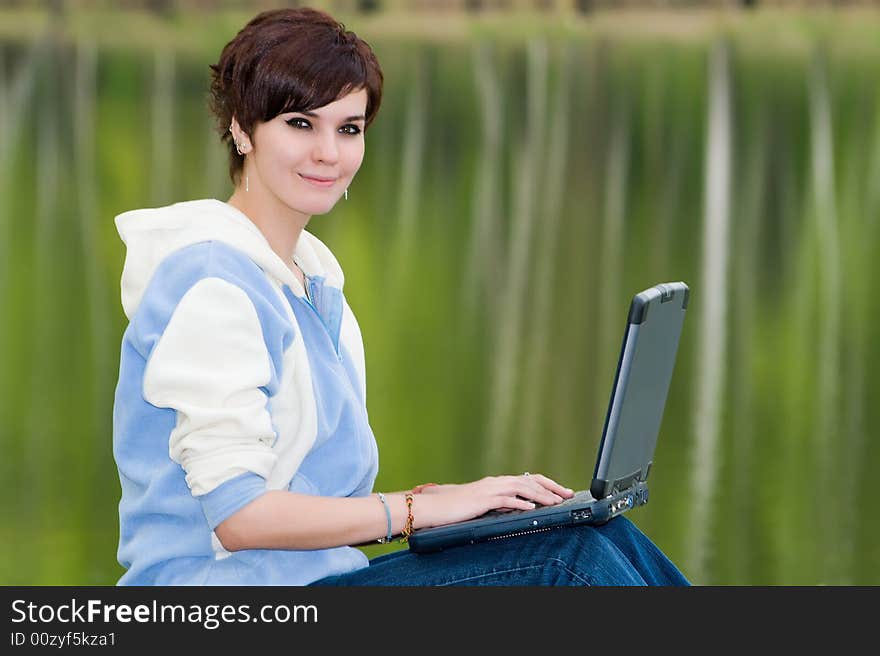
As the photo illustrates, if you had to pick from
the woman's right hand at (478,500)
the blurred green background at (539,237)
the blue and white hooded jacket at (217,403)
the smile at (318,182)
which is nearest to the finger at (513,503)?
the woman's right hand at (478,500)

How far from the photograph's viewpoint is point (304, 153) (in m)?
1.45

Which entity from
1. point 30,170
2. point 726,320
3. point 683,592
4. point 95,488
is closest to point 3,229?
point 30,170

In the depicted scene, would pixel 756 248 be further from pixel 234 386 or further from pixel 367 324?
pixel 234 386

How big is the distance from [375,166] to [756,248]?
1.28 m

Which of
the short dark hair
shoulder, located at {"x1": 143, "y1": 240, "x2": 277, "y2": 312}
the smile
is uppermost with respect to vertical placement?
the short dark hair

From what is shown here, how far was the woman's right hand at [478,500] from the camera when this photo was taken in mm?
1367

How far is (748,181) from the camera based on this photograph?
4.51m

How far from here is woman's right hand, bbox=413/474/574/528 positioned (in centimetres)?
137

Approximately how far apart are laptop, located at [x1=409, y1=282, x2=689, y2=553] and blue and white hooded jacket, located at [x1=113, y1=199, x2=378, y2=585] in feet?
0.45

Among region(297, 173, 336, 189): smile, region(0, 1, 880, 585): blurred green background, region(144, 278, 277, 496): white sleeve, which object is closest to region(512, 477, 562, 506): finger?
region(144, 278, 277, 496): white sleeve

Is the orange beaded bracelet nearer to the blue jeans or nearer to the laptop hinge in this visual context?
the blue jeans

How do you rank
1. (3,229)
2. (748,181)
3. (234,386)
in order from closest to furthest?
(234,386), (3,229), (748,181)

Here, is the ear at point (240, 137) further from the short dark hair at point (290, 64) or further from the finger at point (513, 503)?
the finger at point (513, 503)

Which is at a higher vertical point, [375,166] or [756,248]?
[375,166]
